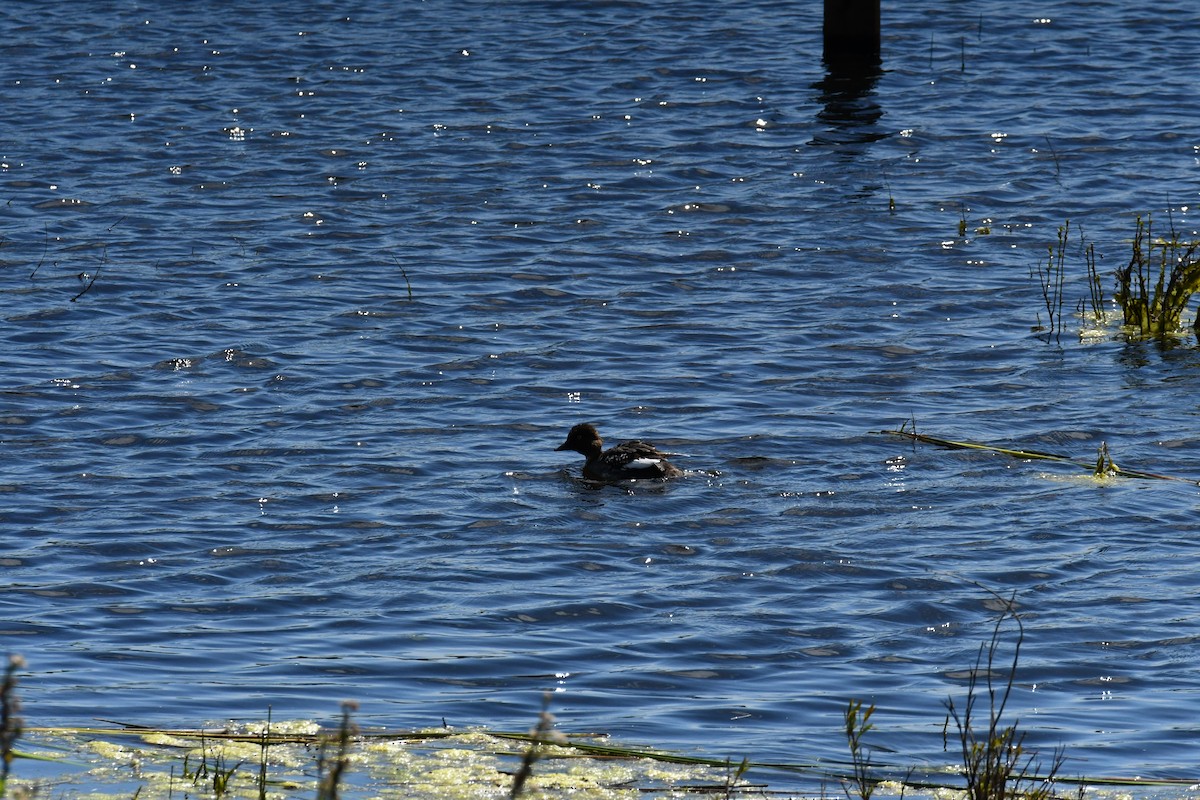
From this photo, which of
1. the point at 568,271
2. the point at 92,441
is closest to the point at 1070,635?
the point at 92,441

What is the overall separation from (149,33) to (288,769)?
21.0 meters

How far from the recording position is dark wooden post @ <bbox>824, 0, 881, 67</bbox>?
23.0 meters

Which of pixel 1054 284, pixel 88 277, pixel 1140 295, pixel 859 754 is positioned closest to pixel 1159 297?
pixel 1140 295

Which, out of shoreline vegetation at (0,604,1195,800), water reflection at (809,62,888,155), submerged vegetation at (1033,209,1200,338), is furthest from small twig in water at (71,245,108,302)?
shoreline vegetation at (0,604,1195,800)

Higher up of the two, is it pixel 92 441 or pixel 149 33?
pixel 149 33

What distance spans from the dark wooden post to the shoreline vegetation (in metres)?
17.1

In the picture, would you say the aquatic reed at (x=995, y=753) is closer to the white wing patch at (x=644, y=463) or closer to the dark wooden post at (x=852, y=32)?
the white wing patch at (x=644, y=463)

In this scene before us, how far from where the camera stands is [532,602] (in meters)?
8.89

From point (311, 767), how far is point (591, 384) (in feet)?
22.2

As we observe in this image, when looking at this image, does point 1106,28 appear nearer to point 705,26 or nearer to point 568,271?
point 705,26

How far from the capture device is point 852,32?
23250 mm

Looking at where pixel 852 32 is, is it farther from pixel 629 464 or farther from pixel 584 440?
pixel 629 464

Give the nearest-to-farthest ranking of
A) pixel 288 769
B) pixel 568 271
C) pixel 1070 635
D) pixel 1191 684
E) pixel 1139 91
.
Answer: pixel 288 769
pixel 1191 684
pixel 1070 635
pixel 568 271
pixel 1139 91

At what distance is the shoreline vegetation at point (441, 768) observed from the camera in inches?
244
